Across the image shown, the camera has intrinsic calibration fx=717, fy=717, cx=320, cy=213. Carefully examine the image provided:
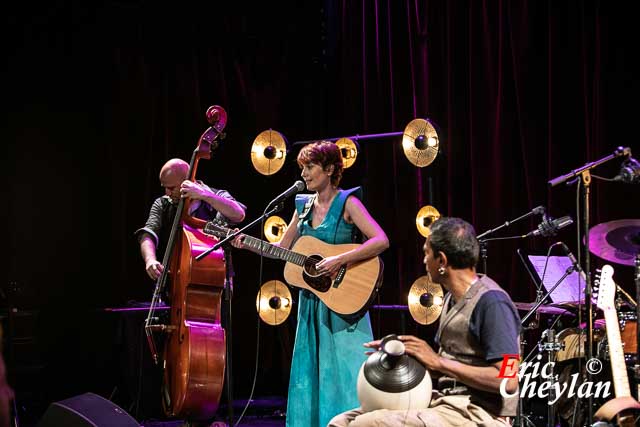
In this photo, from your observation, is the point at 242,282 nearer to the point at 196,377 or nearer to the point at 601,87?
the point at 196,377

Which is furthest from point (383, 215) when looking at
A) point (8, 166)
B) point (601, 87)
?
point (8, 166)

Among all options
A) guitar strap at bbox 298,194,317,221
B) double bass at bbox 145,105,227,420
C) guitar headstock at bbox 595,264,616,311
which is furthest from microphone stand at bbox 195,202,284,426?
guitar headstock at bbox 595,264,616,311

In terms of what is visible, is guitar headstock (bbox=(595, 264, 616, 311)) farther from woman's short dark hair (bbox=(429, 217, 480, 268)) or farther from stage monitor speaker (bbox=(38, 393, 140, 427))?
stage monitor speaker (bbox=(38, 393, 140, 427))

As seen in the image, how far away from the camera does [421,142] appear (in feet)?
20.8

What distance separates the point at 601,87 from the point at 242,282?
4060 millimetres

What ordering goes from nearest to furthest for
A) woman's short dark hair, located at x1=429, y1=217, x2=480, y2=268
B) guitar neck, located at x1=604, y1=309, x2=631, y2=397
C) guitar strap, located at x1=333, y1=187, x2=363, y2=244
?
woman's short dark hair, located at x1=429, y1=217, x2=480, y2=268 < guitar neck, located at x1=604, y1=309, x2=631, y2=397 < guitar strap, located at x1=333, y1=187, x2=363, y2=244

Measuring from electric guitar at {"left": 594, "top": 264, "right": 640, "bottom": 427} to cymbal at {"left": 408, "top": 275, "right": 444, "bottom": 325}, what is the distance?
83.4 inches

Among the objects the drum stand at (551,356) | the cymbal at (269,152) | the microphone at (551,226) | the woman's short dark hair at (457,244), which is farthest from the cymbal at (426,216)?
the woman's short dark hair at (457,244)

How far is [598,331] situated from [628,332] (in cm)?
20

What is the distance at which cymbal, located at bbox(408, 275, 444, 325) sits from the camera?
6.35m

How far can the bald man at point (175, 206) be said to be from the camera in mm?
4902

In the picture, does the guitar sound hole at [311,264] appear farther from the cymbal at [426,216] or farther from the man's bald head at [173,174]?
the cymbal at [426,216]

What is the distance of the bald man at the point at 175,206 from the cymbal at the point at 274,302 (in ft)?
4.73

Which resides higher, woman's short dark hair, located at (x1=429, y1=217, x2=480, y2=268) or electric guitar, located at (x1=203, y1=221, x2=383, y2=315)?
woman's short dark hair, located at (x1=429, y1=217, x2=480, y2=268)
